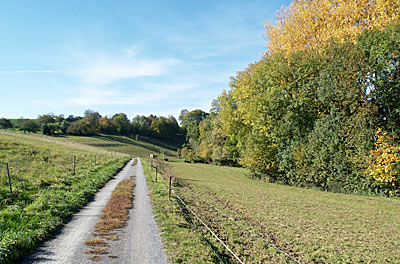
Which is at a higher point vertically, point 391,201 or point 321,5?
point 321,5

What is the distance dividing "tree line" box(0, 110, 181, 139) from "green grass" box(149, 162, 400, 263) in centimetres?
8904

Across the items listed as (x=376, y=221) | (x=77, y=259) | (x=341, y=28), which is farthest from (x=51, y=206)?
(x=341, y=28)

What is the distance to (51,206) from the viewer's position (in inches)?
386

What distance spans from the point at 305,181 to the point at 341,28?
14.4 metres

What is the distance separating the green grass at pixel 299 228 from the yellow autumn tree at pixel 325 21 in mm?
13893

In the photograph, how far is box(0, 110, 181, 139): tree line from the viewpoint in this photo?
87.2 meters

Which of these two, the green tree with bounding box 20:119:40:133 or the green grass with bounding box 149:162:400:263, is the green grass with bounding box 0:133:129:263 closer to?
the green grass with bounding box 149:162:400:263

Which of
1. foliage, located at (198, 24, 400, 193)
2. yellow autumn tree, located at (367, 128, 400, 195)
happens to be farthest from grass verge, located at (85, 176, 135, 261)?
yellow autumn tree, located at (367, 128, 400, 195)

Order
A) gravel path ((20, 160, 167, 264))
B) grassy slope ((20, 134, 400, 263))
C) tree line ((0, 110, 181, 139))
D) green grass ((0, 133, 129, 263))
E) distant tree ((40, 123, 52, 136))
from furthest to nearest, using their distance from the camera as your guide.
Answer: tree line ((0, 110, 181, 139)) → distant tree ((40, 123, 52, 136)) → grassy slope ((20, 134, 400, 263)) → green grass ((0, 133, 129, 263)) → gravel path ((20, 160, 167, 264))

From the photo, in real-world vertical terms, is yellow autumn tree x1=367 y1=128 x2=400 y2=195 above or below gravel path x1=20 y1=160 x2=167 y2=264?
above

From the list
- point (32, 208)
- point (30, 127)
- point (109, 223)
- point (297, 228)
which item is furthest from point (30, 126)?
point (297, 228)

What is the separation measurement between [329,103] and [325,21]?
820 cm

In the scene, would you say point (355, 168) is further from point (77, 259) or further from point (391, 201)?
point (77, 259)

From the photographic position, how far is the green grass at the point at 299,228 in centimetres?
719
